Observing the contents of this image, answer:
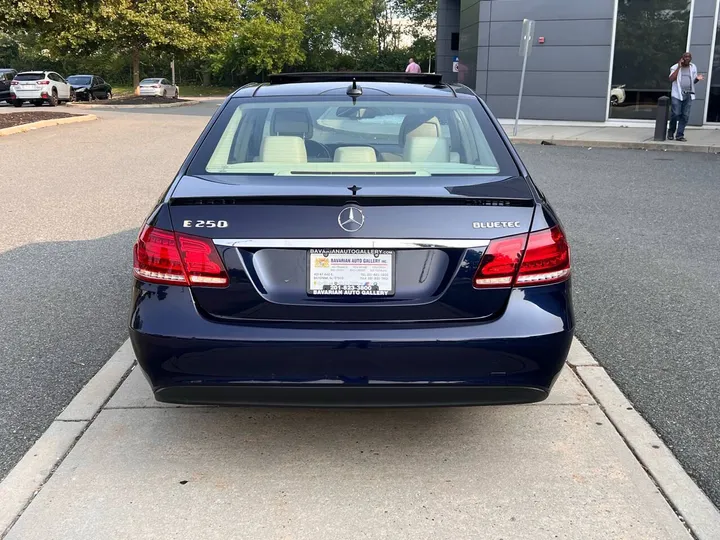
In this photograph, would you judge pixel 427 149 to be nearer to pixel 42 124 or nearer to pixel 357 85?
pixel 357 85

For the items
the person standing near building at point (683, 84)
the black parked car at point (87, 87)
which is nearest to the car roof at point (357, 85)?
the person standing near building at point (683, 84)

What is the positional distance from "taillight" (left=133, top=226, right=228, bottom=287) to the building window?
20.7 metres

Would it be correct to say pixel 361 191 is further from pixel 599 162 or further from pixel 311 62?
pixel 311 62

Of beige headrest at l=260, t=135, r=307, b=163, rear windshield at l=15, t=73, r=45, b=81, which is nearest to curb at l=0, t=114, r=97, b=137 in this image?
rear windshield at l=15, t=73, r=45, b=81

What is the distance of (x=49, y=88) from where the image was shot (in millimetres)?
32562

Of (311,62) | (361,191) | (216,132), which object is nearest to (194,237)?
(361,191)

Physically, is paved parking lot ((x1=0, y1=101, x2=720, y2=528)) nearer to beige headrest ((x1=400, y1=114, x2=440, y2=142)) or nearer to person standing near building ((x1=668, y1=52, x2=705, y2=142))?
beige headrest ((x1=400, y1=114, x2=440, y2=142))

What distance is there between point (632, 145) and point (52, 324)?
14.3m

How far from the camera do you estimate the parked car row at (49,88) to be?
32000 mm

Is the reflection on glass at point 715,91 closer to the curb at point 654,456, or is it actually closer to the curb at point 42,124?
the curb at point 42,124

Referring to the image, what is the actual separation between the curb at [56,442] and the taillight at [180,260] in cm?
97

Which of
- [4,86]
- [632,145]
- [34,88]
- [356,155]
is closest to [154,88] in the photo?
[4,86]

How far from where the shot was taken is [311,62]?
60.0 metres

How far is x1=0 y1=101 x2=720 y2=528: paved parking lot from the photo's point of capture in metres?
3.46
